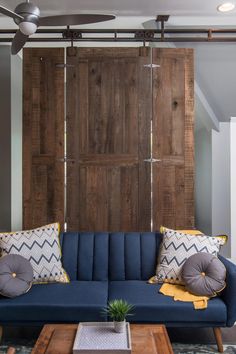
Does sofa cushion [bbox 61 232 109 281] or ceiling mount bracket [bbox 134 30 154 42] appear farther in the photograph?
ceiling mount bracket [bbox 134 30 154 42]

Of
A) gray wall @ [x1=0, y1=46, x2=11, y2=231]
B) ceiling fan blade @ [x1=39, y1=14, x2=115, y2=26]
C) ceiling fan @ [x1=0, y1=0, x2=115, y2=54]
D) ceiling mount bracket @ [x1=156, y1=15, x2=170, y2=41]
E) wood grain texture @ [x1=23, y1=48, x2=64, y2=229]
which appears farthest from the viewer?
gray wall @ [x1=0, y1=46, x2=11, y2=231]

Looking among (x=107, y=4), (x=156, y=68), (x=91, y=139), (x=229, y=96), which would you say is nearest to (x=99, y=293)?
(x=91, y=139)

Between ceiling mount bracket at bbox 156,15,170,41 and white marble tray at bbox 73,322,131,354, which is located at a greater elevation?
ceiling mount bracket at bbox 156,15,170,41

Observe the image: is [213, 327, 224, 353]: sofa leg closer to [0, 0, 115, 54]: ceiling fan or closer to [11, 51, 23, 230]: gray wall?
[0, 0, 115, 54]: ceiling fan

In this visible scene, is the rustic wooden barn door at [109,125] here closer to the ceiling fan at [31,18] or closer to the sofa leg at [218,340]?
the ceiling fan at [31,18]

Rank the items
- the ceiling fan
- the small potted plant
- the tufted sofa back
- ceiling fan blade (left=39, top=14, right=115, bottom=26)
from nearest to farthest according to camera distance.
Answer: the small potted plant, the ceiling fan, ceiling fan blade (left=39, top=14, right=115, bottom=26), the tufted sofa back

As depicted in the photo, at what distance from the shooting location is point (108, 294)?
10.0ft

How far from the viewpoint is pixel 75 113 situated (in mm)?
4195

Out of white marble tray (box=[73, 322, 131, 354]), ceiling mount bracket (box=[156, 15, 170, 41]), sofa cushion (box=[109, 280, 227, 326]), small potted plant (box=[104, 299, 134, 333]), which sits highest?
ceiling mount bracket (box=[156, 15, 170, 41])

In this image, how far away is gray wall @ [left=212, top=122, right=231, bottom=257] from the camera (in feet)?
16.7

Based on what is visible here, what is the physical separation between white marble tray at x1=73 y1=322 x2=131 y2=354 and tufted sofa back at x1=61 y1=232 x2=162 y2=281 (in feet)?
3.47

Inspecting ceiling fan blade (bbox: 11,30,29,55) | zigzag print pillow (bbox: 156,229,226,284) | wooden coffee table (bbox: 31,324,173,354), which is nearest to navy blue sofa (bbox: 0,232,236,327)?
zigzag print pillow (bbox: 156,229,226,284)

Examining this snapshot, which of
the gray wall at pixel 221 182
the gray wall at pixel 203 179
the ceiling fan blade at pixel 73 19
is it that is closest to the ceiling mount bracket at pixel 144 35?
the gray wall at pixel 203 179

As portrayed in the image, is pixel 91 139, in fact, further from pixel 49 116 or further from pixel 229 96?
pixel 229 96
